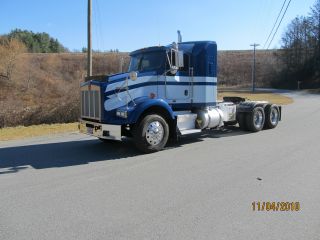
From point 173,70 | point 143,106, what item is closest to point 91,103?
point 143,106

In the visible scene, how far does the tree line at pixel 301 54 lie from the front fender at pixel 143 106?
61.6m

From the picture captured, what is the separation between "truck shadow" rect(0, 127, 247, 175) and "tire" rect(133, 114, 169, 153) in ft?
1.10

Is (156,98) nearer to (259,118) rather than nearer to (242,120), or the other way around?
(242,120)

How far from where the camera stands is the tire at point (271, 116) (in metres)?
14.2

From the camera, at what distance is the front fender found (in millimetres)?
9508

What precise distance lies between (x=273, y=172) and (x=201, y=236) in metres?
3.38

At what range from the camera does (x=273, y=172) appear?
7.57m

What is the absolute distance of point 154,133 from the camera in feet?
32.6

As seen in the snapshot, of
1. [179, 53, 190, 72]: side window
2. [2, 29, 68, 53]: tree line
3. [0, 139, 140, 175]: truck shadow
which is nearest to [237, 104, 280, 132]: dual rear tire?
[179, 53, 190, 72]: side window

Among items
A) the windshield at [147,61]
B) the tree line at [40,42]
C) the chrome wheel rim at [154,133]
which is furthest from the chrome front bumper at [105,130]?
the tree line at [40,42]

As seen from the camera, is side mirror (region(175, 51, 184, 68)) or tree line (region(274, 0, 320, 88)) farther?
tree line (region(274, 0, 320, 88))

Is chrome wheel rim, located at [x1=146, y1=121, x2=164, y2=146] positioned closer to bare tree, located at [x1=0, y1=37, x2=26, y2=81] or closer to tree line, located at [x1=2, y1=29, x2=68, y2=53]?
bare tree, located at [x1=0, y1=37, x2=26, y2=81]

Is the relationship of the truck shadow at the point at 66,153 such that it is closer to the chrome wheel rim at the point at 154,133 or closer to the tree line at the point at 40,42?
the chrome wheel rim at the point at 154,133

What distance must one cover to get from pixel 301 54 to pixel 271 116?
65771mm
